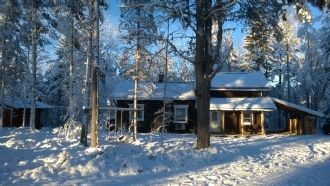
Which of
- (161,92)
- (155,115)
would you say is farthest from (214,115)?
(161,92)

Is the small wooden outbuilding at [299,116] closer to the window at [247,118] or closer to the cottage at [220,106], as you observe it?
the cottage at [220,106]

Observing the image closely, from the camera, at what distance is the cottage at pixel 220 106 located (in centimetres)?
3597

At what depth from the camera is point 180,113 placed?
37594 millimetres

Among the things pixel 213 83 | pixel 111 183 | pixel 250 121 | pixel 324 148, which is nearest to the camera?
pixel 111 183

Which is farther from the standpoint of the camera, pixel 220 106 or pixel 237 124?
pixel 237 124

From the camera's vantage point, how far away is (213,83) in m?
38.8

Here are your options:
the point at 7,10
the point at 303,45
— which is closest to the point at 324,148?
the point at 7,10

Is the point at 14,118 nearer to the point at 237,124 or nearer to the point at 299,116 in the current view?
the point at 237,124

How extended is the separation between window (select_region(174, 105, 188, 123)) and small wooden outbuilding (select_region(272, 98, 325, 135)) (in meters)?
7.60

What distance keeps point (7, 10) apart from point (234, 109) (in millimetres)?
19401

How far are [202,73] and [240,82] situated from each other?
781 inches

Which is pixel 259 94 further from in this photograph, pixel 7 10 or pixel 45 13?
pixel 7 10

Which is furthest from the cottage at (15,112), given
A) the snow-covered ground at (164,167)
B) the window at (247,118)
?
the snow-covered ground at (164,167)

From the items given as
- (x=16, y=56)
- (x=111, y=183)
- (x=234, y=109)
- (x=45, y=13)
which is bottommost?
(x=111, y=183)
